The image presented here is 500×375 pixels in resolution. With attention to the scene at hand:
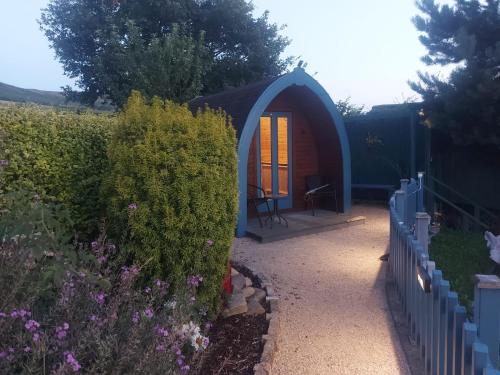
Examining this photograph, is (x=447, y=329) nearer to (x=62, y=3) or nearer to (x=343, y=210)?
(x=343, y=210)

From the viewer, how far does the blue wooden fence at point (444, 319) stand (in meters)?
2.01

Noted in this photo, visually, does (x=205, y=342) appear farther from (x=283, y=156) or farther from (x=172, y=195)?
(x=283, y=156)

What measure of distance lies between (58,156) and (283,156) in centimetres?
685

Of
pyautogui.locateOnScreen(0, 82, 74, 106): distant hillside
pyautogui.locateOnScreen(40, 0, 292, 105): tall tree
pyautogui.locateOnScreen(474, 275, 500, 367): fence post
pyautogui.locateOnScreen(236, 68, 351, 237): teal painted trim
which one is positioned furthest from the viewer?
pyautogui.locateOnScreen(40, 0, 292, 105): tall tree

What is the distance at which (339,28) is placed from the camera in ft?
34.0

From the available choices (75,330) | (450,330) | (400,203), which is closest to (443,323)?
(450,330)

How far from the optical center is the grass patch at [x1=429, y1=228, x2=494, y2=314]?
17.9ft

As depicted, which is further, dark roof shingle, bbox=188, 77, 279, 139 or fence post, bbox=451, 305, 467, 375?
dark roof shingle, bbox=188, 77, 279, 139

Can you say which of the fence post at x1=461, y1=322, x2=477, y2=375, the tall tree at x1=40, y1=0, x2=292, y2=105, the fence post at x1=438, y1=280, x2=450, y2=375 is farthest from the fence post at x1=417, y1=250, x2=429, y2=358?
the tall tree at x1=40, y1=0, x2=292, y2=105

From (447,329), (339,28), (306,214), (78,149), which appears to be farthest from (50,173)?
(339,28)

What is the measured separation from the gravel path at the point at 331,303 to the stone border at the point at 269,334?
0.28ft

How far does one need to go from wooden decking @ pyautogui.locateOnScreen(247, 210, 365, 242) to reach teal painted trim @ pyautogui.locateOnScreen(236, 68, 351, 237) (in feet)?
1.37

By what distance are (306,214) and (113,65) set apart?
10812 millimetres

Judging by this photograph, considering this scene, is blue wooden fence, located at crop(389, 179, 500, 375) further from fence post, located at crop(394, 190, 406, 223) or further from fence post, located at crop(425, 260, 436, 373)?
fence post, located at crop(394, 190, 406, 223)
